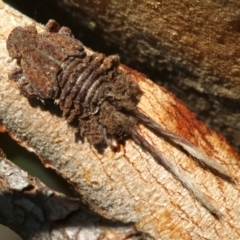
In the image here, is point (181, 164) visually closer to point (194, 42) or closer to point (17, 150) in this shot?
point (194, 42)

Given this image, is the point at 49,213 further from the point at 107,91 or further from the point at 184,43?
the point at 184,43

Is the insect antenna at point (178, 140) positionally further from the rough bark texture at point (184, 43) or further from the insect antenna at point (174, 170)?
the rough bark texture at point (184, 43)

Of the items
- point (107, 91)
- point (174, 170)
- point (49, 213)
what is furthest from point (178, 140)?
point (49, 213)

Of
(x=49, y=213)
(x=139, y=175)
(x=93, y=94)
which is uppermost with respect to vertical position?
(x=93, y=94)

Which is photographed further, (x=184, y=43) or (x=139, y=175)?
(x=184, y=43)

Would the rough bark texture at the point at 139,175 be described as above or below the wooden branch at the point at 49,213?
above

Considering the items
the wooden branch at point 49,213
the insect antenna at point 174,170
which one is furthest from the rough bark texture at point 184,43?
the wooden branch at point 49,213
